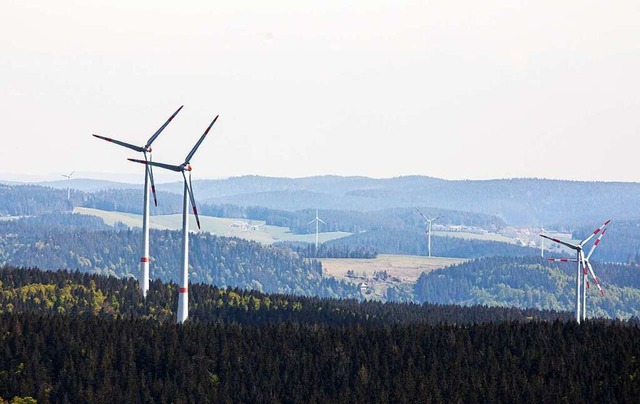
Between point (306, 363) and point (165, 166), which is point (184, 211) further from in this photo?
point (306, 363)

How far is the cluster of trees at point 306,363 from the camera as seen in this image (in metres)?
144

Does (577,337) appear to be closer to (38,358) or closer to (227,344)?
(227,344)

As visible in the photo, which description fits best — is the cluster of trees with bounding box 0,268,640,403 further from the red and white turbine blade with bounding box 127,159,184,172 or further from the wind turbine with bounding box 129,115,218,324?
the red and white turbine blade with bounding box 127,159,184,172

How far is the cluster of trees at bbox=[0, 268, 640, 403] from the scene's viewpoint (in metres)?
144

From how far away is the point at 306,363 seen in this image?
525ft

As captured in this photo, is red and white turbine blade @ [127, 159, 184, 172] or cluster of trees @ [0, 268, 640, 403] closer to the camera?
cluster of trees @ [0, 268, 640, 403]

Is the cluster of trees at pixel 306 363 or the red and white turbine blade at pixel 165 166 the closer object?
the cluster of trees at pixel 306 363

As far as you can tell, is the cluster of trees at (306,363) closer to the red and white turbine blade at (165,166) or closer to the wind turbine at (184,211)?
the wind turbine at (184,211)

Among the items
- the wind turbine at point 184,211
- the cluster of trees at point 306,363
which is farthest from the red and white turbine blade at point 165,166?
the cluster of trees at point 306,363

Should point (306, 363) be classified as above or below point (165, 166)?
below

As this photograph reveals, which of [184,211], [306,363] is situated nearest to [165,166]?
[184,211]

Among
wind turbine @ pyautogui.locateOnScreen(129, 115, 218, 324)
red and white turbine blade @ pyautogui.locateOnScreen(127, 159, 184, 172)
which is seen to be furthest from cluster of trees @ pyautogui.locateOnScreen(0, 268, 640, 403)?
red and white turbine blade @ pyautogui.locateOnScreen(127, 159, 184, 172)

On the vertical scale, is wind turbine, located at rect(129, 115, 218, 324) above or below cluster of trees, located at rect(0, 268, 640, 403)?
above

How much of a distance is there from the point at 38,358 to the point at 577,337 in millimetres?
59994
